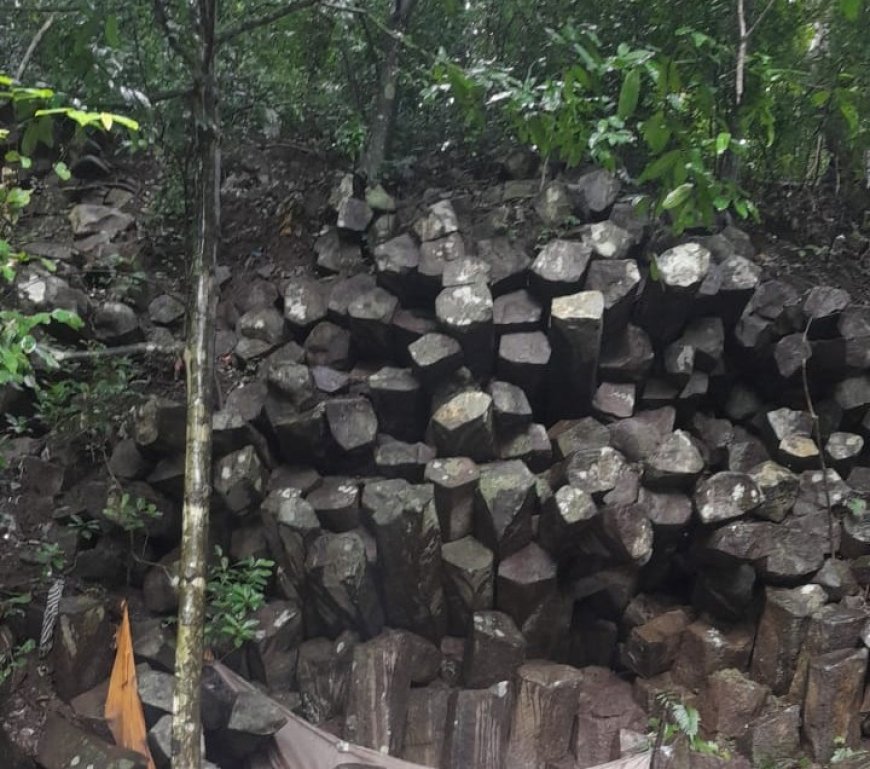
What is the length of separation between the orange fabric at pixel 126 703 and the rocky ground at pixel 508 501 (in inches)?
2.8

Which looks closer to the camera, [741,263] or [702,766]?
[702,766]

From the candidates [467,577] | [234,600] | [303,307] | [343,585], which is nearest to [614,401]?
[467,577]

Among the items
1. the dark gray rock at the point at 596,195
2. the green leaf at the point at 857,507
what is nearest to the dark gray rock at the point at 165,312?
the dark gray rock at the point at 596,195

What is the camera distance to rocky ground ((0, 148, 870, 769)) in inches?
150

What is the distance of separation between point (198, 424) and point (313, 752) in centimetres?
150

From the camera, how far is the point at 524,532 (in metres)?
4.06

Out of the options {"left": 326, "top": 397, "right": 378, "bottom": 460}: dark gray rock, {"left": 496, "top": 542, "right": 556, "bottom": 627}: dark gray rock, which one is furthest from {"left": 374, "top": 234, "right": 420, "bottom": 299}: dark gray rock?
{"left": 496, "top": 542, "right": 556, "bottom": 627}: dark gray rock

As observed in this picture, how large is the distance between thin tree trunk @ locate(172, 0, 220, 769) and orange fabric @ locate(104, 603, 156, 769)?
48 cm

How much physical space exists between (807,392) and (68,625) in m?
3.82

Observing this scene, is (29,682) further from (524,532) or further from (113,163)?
(113,163)

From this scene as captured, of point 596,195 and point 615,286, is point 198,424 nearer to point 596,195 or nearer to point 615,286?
point 615,286

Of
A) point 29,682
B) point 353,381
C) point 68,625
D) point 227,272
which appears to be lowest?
point 29,682

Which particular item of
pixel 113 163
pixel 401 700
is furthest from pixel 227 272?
pixel 401 700

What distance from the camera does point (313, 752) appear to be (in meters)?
3.64
